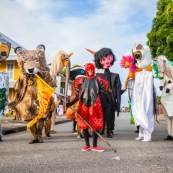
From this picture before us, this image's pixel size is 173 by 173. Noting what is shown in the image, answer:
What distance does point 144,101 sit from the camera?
8.49 meters

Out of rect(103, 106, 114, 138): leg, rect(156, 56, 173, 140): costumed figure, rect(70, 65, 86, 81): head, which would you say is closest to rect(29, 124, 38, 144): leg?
rect(103, 106, 114, 138): leg

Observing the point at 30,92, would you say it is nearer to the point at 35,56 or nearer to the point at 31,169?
the point at 35,56

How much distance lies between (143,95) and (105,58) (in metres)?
1.34

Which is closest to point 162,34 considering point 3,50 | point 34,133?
point 3,50

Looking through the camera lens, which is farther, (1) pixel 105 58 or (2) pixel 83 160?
(1) pixel 105 58

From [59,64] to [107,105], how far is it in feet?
6.92

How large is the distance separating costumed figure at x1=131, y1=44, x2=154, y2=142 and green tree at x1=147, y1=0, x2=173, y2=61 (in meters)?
19.2

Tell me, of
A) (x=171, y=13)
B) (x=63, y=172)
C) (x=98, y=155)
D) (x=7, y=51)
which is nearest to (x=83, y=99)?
(x=98, y=155)

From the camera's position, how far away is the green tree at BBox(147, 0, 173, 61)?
27984 mm

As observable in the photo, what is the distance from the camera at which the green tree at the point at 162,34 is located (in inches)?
1102

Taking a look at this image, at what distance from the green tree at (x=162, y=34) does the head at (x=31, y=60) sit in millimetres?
20957

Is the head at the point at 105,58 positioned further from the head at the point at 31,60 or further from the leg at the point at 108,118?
the head at the point at 31,60

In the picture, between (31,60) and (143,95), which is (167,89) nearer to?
(143,95)

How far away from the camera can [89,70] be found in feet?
22.1
